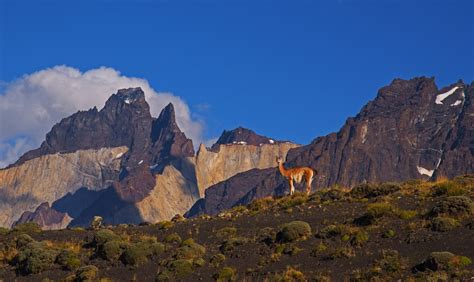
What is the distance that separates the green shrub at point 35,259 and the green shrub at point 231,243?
29.0ft

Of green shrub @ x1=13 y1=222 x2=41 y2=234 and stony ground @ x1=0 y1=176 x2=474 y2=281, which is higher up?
green shrub @ x1=13 y1=222 x2=41 y2=234

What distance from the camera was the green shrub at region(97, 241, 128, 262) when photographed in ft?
140

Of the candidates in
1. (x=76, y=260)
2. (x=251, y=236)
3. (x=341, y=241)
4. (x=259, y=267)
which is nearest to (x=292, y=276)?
(x=259, y=267)

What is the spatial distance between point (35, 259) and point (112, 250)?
12.8ft

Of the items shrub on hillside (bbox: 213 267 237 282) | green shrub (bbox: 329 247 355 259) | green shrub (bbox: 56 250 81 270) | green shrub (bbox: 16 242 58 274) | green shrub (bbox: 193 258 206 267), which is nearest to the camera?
shrub on hillside (bbox: 213 267 237 282)

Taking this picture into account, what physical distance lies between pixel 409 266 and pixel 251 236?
11.1 m

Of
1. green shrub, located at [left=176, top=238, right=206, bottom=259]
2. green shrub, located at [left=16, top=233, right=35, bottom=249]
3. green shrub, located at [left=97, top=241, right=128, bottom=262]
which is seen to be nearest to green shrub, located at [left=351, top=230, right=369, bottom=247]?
green shrub, located at [left=176, top=238, right=206, bottom=259]

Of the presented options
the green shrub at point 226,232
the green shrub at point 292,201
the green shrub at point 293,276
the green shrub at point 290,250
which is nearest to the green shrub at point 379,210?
the green shrub at point 290,250

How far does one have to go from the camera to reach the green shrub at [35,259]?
4169 centimetres

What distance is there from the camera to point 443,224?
3988 cm

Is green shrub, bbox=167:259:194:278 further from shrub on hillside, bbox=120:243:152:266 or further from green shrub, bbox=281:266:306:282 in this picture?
green shrub, bbox=281:266:306:282

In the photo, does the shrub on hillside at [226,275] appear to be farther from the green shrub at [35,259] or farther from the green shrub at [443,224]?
the green shrub at [443,224]

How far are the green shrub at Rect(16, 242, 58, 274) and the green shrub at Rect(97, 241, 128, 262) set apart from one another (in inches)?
98.5

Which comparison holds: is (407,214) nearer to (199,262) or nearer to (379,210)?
(379,210)
